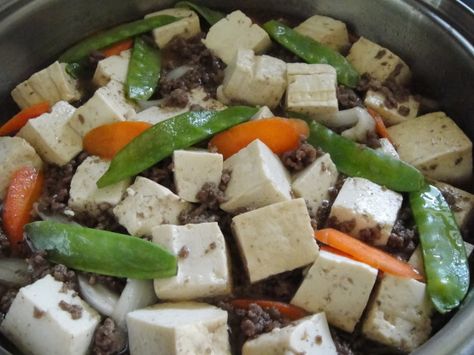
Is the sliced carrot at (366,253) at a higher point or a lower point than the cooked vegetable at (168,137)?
higher

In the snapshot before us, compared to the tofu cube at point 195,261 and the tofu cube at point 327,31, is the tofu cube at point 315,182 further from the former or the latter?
the tofu cube at point 327,31

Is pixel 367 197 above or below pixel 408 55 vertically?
below

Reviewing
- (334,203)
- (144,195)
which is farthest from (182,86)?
(334,203)

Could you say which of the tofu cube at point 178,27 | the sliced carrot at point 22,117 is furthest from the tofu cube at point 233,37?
the sliced carrot at point 22,117

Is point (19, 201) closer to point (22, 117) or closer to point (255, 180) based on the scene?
point (22, 117)

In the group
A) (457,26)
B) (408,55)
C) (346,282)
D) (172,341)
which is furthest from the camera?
(408,55)

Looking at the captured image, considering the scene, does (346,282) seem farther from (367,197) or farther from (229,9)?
(229,9)

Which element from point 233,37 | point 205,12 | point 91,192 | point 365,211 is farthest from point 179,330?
point 205,12

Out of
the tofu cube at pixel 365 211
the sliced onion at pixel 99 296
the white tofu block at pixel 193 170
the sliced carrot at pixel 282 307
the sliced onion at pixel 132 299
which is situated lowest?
the sliced onion at pixel 99 296
